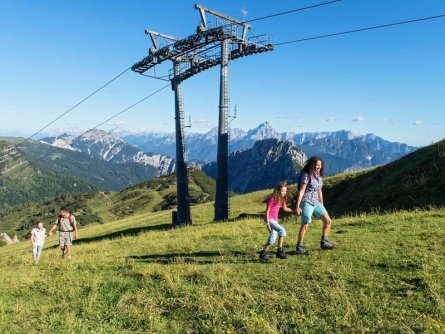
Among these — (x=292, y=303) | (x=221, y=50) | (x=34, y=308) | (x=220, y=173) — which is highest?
(x=221, y=50)

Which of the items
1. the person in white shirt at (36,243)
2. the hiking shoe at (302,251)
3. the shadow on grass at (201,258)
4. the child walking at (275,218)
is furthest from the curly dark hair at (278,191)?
the person in white shirt at (36,243)

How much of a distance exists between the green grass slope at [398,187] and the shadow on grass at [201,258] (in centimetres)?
1062

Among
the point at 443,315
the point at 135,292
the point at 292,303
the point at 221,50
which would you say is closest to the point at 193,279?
the point at 135,292

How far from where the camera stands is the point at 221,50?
35.0m

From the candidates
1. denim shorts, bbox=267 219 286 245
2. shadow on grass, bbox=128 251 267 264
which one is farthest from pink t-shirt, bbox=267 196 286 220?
shadow on grass, bbox=128 251 267 264

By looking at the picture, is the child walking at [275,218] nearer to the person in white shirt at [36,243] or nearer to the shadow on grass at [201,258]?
the shadow on grass at [201,258]

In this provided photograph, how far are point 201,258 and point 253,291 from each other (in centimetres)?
494

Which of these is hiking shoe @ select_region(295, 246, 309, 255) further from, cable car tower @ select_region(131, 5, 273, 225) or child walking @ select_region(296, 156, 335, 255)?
cable car tower @ select_region(131, 5, 273, 225)

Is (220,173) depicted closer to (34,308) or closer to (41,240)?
(41,240)

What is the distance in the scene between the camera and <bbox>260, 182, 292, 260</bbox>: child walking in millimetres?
13039

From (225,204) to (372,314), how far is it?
86.0ft

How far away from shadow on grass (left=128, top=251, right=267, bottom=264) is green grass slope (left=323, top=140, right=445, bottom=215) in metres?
10.6

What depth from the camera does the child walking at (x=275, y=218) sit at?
13.0 metres

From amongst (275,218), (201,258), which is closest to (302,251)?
(275,218)
